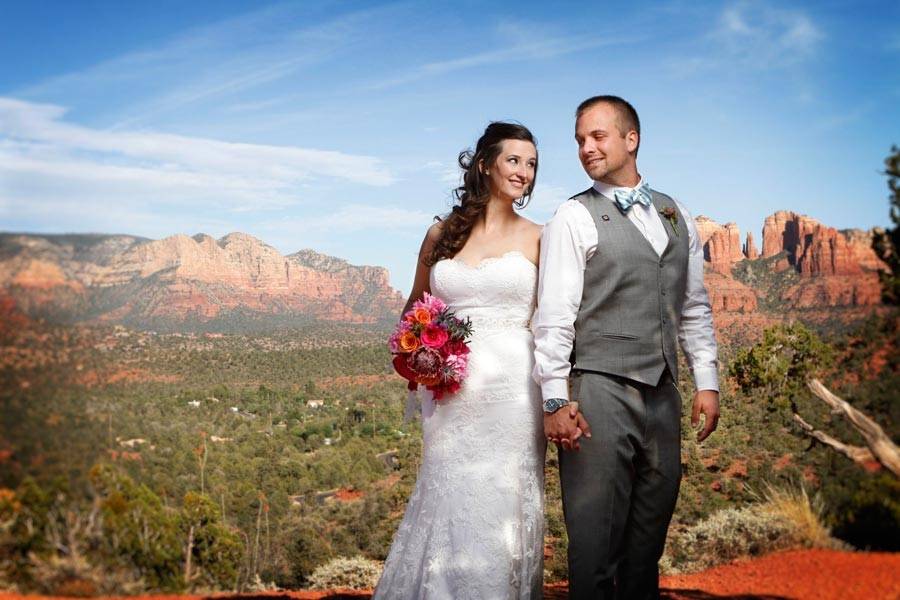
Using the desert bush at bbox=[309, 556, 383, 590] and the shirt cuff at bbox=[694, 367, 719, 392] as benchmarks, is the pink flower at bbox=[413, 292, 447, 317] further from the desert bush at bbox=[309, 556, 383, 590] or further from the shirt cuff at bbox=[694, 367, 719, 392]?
the desert bush at bbox=[309, 556, 383, 590]

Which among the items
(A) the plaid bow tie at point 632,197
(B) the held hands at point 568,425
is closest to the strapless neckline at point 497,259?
(A) the plaid bow tie at point 632,197

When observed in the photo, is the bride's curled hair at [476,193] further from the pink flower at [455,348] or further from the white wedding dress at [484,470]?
the pink flower at [455,348]

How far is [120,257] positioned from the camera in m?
8.91

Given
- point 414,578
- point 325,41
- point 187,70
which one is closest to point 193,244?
point 187,70

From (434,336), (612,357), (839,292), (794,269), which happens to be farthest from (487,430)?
(794,269)

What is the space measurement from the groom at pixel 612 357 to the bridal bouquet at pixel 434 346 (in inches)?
23.5

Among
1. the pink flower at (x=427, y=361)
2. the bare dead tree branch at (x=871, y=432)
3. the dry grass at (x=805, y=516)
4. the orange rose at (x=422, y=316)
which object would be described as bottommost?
the dry grass at (x=805, y=516)

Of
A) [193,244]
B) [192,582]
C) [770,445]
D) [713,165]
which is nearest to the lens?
[192,582]

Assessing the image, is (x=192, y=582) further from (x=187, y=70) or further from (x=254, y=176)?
(x=254, y=176)

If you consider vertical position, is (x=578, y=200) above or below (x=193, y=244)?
below

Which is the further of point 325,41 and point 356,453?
point 325,41

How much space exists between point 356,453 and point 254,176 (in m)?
28.6

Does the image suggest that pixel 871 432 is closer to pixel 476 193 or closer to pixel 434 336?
pixel 476 193

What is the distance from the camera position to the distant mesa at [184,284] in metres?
7.33
